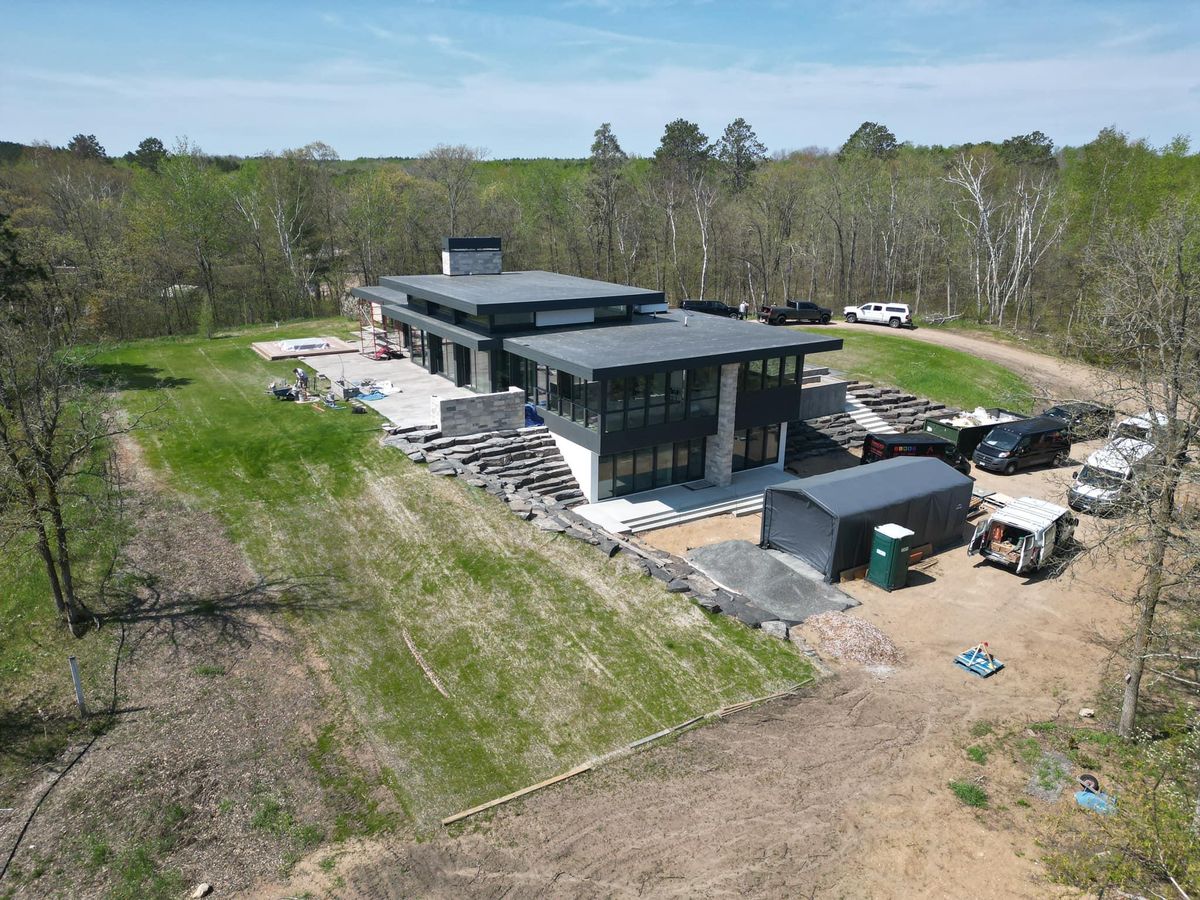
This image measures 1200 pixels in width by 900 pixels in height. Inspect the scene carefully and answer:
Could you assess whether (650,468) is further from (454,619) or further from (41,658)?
(41,658)

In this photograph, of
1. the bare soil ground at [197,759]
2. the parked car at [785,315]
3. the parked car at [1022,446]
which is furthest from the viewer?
the parked car at [785,315]

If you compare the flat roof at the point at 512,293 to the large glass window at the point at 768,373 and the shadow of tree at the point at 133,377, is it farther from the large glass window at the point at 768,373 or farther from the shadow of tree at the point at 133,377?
the shadow of tree at the point at 133,377

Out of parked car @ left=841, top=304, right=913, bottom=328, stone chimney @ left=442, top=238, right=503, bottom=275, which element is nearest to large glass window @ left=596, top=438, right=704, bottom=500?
stone chimney @ left=442, top=238, right=503, bottom=275

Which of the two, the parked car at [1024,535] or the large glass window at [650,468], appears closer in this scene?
the parked car at [1024,535]

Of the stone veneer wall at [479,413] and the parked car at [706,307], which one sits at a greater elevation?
the parked car at [706,307]

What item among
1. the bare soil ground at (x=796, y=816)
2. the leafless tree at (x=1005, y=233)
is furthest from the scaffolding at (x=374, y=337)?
the leafless tree at (x=1005, y=233)

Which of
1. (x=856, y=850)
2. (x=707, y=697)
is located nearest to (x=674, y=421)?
(x=707, y=697)

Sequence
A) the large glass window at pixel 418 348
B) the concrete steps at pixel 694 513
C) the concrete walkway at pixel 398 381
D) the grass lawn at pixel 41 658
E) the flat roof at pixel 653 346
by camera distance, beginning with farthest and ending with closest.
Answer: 1. the large glass window at pixel 418 348
2. the concrete walkway at pixel 398 381
3. the concrete steps at pixel 694 513
4. the flat roof at pixel 653 346
5. the grass lawn at pixel 41 658
